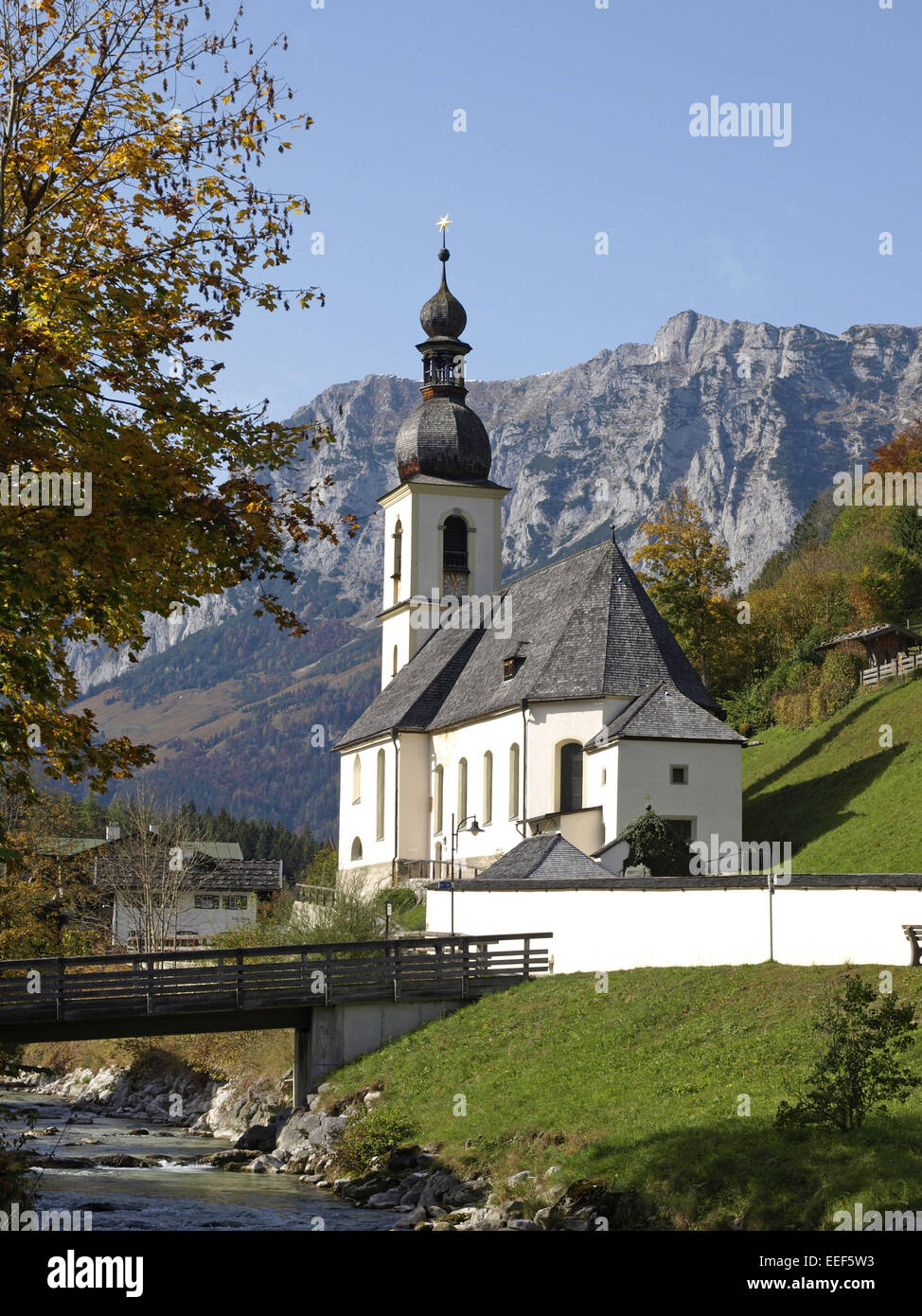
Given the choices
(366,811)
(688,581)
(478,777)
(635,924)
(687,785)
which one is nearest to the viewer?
(635,924)

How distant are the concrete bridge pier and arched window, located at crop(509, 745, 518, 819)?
16194 millimetres

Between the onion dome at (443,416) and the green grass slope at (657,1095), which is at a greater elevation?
the onion dome at (443,416)

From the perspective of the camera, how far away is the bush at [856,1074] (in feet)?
53.5

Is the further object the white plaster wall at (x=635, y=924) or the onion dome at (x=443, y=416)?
the onion dome at (x=443, y=416)

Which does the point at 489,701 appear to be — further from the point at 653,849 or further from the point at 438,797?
the point at 653,849

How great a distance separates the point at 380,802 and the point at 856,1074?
41528 mm

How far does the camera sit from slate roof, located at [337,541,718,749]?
43.6m

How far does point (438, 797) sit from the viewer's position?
2110 inches

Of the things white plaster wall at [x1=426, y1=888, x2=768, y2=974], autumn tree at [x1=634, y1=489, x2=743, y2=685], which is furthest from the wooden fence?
autumn tree at [x1=634, y1=489, x2=743, y2=685]

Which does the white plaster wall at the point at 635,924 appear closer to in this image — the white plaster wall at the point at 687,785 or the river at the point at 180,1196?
the white plaster wall at the point at 687,785

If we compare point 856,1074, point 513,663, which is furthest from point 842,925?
point 513,663

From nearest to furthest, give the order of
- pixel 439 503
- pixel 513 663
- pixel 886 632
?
1. pixel 513 663
2. pixel 886 632
3. pixel 439 503

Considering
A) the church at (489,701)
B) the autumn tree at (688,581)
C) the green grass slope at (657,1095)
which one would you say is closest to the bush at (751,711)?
the autumn tree at (688,581)
